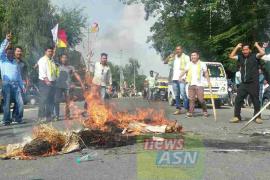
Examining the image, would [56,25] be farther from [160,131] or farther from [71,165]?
[71,165]

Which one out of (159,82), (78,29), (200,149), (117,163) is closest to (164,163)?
(117,163)

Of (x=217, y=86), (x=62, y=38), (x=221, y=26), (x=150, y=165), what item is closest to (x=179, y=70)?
(x=62, y=38)

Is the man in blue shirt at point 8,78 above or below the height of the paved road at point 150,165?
above

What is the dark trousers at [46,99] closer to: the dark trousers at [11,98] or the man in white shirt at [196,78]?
the dark trousers at [11,98]

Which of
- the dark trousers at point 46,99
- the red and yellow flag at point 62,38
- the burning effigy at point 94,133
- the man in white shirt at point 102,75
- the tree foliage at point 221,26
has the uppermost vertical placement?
the tree foliage at point 221,26

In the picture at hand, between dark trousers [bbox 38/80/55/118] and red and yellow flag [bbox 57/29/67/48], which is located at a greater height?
red and yellow flag [bbox 57/29/67/48]

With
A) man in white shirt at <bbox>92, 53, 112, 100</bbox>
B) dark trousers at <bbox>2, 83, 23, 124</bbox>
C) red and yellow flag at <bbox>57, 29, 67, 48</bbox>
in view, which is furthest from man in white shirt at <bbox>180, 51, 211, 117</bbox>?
dark trousers at <bbox>2, 83, 23, 124</bbox>

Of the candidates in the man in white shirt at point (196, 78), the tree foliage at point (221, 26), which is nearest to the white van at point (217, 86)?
the tree foliage at point (221, 26)

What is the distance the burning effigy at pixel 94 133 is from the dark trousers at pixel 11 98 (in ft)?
9.54

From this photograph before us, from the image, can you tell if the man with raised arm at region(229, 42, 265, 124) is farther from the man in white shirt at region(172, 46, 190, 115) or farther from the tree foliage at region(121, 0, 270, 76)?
the tree foliage at region(121, 0, 270, 76)

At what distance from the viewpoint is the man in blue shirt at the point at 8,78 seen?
43.0ft

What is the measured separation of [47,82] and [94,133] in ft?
17.7

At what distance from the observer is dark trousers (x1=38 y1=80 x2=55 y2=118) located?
45.1 ft

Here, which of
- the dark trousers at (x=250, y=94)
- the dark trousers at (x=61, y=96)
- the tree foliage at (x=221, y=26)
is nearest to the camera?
the dark trousers at (x=250, y=94)
